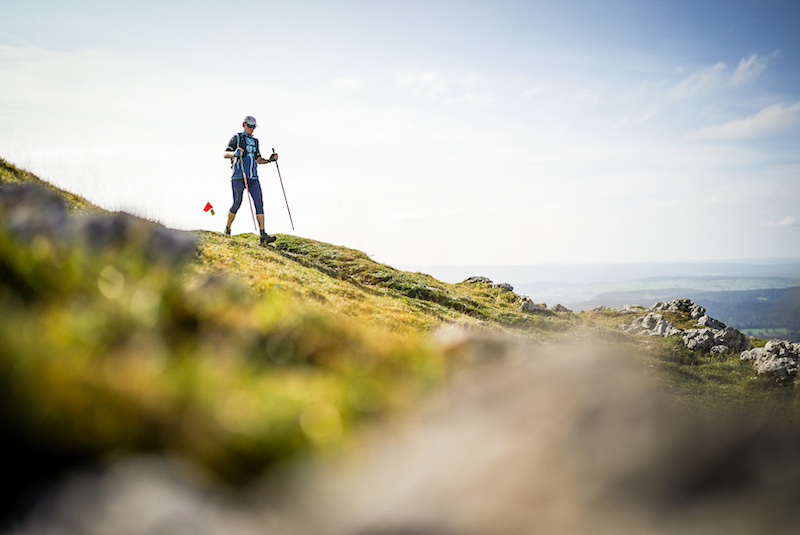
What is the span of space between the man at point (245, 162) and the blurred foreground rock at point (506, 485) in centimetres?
2352

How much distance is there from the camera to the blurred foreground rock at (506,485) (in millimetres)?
3668

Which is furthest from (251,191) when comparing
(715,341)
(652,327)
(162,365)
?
(652,327)

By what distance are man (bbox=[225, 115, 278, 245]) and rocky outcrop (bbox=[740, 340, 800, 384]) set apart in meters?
28.7

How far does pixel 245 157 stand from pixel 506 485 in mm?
24950

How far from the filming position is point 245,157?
26234mm

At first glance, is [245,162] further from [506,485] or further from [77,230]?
[506,485]

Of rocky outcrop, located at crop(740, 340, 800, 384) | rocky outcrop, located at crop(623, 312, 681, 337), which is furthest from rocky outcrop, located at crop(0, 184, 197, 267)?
rocky outcrop, located at crop(623, 312, 681, 337)

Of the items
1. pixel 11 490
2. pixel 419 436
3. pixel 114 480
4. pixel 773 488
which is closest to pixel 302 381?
pixel 419 436

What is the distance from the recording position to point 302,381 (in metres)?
5.53

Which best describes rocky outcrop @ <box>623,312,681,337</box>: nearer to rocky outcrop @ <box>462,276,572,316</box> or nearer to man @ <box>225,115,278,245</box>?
rocky outcrop @ <box>462,276,572,316</box>

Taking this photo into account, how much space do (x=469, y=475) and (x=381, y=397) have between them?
166 centimetres

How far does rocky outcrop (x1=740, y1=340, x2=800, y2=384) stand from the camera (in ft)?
92.1

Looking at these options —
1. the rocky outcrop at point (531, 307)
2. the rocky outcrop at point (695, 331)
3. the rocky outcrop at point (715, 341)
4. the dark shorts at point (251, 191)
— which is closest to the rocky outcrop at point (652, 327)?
the rocky outcrop at point (695, 331)

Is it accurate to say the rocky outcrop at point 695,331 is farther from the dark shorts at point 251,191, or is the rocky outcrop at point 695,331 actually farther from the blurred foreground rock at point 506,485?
the blurred foreground rock at point 506,485
